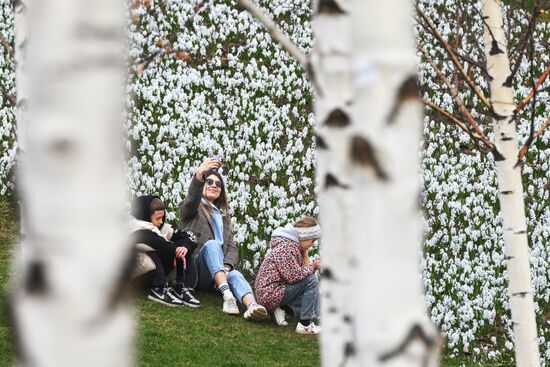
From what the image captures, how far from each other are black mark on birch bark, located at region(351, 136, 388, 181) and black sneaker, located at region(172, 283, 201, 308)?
6723 mm

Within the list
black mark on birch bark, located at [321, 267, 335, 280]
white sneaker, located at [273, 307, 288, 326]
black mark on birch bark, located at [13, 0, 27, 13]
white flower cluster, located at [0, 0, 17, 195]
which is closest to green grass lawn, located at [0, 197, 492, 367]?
white sneaker, located at [273, 307, 288, 326]

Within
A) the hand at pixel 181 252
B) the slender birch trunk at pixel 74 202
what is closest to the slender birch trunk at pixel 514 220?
the hand at pixel 181 252

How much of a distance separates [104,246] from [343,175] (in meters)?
1.23

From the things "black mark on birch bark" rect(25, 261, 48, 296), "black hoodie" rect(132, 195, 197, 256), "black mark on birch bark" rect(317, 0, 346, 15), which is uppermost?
"black mark on birch bark" rect(317, 0, 346, 15)

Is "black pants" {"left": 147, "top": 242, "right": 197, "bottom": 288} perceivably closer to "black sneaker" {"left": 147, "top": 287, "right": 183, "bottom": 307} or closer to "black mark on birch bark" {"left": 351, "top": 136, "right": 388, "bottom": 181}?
"black sneaker" {"left": 147, "top": 287, "right": 183, "bottom": 307}

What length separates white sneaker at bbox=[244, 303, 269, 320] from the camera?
26.4ft

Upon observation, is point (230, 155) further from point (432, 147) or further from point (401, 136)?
point (401, 136)

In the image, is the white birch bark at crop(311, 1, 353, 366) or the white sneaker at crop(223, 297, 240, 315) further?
the white sneaker at crop(223, 297, 240, 315)

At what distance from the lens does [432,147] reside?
12.2 metres

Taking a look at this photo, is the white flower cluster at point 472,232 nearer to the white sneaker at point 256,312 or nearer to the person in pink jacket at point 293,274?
the person in pink jacket at point 293,274

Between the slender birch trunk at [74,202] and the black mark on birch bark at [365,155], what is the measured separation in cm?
59

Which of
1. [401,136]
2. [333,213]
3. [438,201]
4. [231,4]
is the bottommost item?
[438,201]

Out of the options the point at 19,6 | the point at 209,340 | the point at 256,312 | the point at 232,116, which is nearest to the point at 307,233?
the point at 256,312

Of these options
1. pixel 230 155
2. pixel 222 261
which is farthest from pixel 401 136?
pixel 230 155
